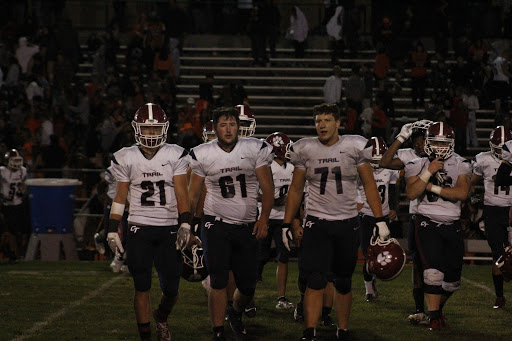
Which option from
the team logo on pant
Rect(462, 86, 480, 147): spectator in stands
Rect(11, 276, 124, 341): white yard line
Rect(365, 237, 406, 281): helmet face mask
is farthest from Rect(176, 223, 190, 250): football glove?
Rect(462, 86, 480, 147): spectator in stands

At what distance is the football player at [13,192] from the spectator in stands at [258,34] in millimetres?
7331

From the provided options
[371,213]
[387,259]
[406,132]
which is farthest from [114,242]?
[371,213]

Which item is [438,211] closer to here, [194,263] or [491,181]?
[491,181]

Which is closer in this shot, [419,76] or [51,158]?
[51,158]

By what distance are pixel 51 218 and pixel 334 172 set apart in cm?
865

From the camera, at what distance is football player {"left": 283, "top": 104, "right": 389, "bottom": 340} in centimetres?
811

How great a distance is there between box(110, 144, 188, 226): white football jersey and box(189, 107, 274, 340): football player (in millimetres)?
218

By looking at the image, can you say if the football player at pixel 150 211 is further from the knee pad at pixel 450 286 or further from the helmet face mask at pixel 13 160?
the helmet face mask at pixel 13 160

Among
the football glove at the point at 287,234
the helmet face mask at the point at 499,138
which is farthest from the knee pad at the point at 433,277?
the helmet face mask at the point at 499,138

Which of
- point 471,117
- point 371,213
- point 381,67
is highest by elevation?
point 381,67

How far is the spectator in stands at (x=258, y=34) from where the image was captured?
21781 mm

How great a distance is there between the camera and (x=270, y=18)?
872 inches

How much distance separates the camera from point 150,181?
791cm

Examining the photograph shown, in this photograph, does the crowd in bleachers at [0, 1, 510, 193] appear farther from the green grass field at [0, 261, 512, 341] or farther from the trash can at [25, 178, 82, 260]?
the green grass field at [0, 261, 512, 341]
